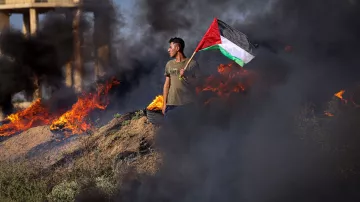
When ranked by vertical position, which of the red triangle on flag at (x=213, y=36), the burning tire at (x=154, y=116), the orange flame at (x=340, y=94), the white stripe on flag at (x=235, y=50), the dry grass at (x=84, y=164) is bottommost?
the dry grass at (x=84, y=164)

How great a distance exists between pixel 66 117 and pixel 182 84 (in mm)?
4945

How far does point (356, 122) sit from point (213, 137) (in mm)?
1832

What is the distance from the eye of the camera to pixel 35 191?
25.0ft

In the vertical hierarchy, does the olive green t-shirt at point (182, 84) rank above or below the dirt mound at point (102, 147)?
above

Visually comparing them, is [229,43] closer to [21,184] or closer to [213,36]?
[213,36]

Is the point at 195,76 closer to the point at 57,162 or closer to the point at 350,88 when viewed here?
the point at 350,88

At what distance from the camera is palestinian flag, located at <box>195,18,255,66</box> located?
8.06m

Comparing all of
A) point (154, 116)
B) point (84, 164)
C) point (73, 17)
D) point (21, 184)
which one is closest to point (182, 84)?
point (154, 116)

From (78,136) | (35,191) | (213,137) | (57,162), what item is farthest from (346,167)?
(78,136)

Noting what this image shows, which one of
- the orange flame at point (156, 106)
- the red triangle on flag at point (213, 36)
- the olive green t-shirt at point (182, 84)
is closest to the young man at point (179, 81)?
the olive green t-shirt at point (182, 84)

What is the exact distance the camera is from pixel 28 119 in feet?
48.4

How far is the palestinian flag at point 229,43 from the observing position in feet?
26.5

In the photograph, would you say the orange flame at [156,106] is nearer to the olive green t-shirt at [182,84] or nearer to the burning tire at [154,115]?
the burning tire at [154,115]

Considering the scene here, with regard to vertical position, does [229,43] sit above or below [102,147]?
above
